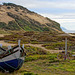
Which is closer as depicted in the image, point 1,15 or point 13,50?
point 13,50

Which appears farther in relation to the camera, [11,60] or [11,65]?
[11,65]

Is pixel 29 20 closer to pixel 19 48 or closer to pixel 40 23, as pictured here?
pixel 40 23

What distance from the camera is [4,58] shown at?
1141cm

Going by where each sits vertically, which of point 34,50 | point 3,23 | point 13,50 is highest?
point 3,23

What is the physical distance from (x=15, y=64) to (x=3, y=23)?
3787 inches

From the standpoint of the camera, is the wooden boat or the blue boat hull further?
the blue boat hull

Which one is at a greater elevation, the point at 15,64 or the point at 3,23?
the point at 3,23

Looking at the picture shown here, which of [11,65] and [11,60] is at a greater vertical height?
[11,60]

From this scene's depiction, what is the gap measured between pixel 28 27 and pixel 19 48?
10073cm

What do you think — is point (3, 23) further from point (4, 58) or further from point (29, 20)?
point (4, 58)

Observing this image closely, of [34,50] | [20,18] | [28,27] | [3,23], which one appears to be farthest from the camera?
[20,18]

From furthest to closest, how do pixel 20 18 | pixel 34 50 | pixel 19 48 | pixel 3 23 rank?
1. pixel 20 18
2. pixel 3 23
3. pixel 34 50
4. pixel 19 48

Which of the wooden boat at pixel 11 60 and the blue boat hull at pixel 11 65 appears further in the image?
the blue boat hull at pixel 11 65

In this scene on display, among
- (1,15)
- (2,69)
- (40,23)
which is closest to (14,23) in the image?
(1,15)
